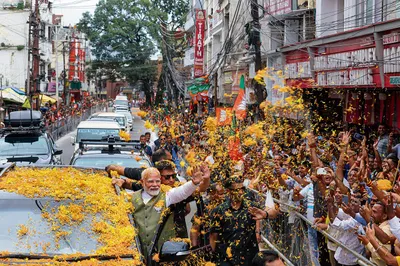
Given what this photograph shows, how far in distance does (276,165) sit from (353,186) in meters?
2.51

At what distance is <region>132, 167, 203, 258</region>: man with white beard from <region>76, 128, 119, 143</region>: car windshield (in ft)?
45.7

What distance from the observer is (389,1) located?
54.4 ft

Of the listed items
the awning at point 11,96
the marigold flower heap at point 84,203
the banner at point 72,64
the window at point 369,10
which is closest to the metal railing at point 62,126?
the awning at point 11,96

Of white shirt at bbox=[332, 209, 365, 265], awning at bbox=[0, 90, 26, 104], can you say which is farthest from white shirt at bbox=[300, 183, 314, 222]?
awning at bbox=[0, 90, 26, 104]

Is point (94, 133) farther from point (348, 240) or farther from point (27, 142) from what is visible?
point (348, 240)

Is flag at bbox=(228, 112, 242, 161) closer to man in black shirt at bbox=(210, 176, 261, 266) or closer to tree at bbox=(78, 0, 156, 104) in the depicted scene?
man in black shirt at bbox=(210, 176, 261, 266)

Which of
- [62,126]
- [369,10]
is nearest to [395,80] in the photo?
[369,10]

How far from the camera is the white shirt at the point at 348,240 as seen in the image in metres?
8.16

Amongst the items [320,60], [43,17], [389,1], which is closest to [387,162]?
[389,1]

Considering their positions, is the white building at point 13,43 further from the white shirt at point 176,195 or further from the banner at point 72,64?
the white shirt at point 176,195

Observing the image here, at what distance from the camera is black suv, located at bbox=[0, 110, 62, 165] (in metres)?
17.1

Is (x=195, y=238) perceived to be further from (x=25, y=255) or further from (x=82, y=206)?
(x=25, y=255)

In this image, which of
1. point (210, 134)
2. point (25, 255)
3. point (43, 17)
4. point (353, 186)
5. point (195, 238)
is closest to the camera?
point (25, 255)

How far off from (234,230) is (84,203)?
62.2 inches
